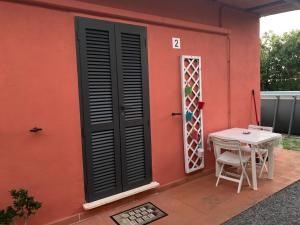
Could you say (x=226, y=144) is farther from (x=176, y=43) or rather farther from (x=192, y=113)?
(x=176, y=43)

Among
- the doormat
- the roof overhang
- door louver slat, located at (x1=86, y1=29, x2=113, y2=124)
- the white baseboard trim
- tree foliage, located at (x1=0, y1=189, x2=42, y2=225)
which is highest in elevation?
the roof overhang

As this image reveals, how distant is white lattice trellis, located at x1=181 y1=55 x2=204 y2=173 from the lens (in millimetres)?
A: 3649

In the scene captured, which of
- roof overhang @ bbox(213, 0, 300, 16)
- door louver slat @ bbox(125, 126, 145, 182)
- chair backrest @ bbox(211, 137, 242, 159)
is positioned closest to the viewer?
door louver slat @ bbox(125, 126, 145, 182)

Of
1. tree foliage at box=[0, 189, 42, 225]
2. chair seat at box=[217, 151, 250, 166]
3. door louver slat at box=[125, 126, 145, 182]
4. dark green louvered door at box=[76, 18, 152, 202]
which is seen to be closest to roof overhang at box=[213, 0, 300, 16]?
dark green louvered door at box=[76, 18, 152, 202]

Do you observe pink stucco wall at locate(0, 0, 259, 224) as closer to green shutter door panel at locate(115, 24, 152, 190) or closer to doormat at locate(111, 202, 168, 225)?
green shutter door panel at locate(115, 24, 152, 190)

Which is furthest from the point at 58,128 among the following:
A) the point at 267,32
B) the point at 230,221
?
the point at 267,32

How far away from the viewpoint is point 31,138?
2.45m

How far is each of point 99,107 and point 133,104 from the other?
1.55ft

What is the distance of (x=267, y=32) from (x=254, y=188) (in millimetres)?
12508

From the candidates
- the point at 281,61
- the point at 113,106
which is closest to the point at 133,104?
the point at 113,106

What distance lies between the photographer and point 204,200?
323 cm

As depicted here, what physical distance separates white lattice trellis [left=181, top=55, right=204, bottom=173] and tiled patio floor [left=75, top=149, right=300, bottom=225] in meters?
0.35

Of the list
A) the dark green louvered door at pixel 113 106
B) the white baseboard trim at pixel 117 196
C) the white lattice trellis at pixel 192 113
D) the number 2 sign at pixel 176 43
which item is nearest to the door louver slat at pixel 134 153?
the dark green louvered door at pixel 113 106

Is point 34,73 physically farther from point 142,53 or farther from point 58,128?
point 142,53
